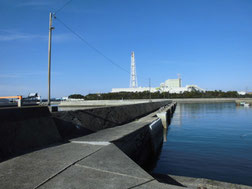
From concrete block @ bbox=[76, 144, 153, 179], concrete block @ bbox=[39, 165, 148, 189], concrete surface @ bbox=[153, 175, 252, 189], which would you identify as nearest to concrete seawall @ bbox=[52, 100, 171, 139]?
concrete block @ bbox=[76, 144, 153, 179]

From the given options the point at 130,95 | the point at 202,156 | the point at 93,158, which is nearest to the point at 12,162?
the point at 93,158

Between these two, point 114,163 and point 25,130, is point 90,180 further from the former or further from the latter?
point 25,130

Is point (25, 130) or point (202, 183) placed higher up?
point (25, 130)

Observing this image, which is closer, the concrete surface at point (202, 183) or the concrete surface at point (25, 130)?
the concrete surface at point (202, 183)

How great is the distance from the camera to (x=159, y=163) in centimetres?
1020

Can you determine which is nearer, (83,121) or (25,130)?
(25,130)

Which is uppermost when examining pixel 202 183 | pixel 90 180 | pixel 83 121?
pixel 83 121

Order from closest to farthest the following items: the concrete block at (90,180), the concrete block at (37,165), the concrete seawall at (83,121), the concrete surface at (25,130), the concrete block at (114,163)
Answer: the concrete block at (90,180) → the concrete block at (37,165) → the concrete block at (114,163) → the concrete surface at (25,130) → the concrete seawall at (83,121)

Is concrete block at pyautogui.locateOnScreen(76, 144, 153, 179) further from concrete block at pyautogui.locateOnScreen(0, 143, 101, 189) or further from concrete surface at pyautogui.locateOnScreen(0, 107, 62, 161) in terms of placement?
concrete surface at pyautogui.locateOnScreen(0, 107, 62, 161)

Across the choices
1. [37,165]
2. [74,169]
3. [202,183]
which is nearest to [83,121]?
[37,165]

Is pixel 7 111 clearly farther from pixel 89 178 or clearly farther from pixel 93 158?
pixel 89 178

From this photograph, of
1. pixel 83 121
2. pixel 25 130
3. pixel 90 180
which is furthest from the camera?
pixel 83 121

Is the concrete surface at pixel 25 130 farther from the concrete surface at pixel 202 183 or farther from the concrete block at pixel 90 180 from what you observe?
the concrete surface at pixel 202 183

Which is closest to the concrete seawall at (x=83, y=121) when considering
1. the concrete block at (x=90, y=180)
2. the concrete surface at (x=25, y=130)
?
the concrete surface at (x=25, y=130)
